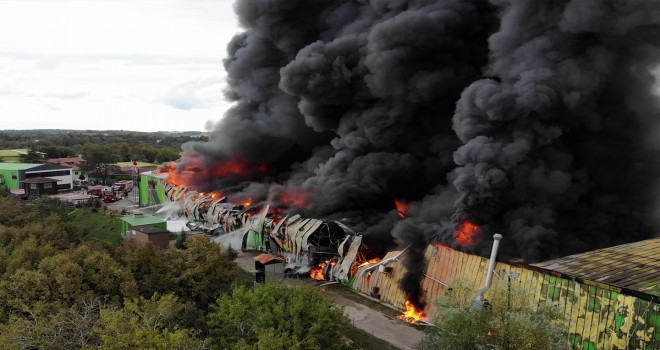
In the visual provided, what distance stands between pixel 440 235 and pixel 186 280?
12685mm

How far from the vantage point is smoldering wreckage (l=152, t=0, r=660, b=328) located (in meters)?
25.5

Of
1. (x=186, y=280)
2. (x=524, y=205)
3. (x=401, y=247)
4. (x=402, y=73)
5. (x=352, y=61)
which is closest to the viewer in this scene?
(x=186, y=280)

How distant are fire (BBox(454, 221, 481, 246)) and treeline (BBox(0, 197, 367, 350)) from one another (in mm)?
7390

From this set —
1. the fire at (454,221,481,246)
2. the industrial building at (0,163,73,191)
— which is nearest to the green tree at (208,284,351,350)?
the fire at (454,221,481,246)

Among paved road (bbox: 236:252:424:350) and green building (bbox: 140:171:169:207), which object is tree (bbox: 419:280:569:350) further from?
green building (bbox: 140:171:169:207)

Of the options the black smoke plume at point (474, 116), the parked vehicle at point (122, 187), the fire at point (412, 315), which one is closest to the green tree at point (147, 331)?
the fire at point (412, 315)

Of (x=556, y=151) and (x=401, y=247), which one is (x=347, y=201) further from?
(x=556, y=151)

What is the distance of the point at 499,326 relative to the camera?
13.0 m

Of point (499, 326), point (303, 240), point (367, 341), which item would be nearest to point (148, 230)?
point (303, 240)

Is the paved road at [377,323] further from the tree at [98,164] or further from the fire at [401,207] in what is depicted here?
the tree at [98,164]

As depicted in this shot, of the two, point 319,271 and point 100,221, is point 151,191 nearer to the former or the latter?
point 100,221

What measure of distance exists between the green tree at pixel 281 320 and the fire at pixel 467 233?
938 cm

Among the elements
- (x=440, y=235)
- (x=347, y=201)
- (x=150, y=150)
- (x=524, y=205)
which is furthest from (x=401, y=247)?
(x=150, y=150)

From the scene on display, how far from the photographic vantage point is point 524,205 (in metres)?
25.8
